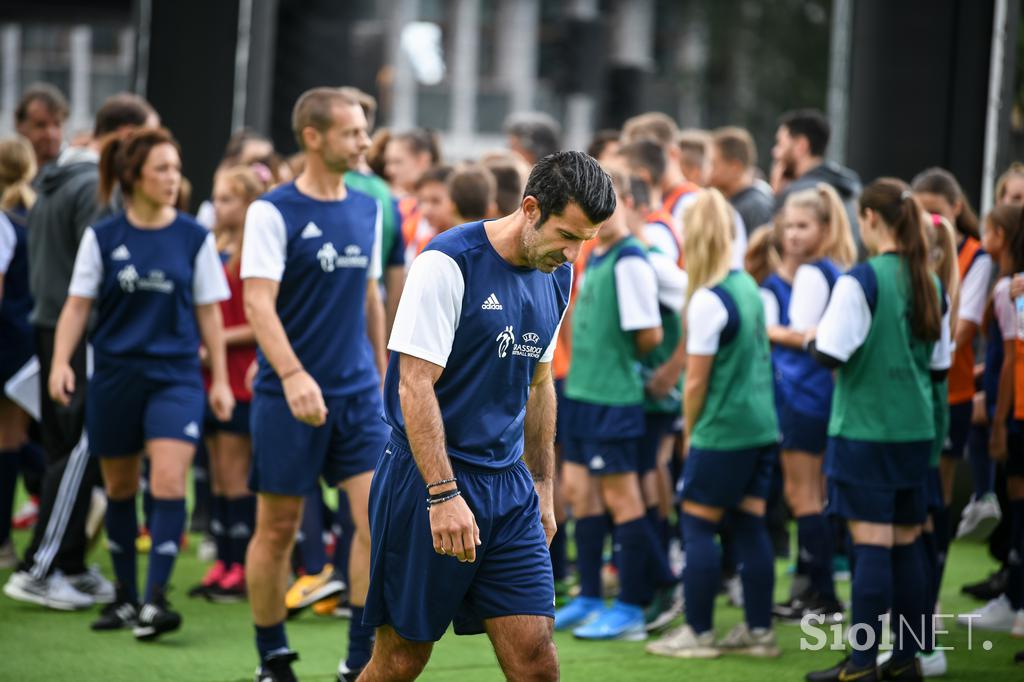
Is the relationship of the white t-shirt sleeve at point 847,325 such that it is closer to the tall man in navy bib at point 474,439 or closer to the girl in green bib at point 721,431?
the girl in green bib at point 721,431

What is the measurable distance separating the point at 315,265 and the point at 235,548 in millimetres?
2415

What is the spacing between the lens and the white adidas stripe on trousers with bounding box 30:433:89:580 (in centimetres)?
683

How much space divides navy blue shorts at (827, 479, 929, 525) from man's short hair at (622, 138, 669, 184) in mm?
2420

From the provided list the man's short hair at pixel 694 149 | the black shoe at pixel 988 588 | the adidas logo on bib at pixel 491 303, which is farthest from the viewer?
the man's short hair at pixel 694 149

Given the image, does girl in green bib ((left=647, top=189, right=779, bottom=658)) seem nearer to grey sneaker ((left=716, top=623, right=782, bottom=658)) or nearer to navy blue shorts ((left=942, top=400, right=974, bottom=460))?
grey sneaker ((left=716, top=623, right=782, bottom=658))

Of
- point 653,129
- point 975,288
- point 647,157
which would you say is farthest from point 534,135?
point 975,288

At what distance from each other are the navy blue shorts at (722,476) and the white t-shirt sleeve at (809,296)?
2.60 ft

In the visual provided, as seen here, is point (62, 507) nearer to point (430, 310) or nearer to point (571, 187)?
point (430, 310)

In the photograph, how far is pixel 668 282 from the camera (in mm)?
6770

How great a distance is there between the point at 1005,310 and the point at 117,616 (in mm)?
4441

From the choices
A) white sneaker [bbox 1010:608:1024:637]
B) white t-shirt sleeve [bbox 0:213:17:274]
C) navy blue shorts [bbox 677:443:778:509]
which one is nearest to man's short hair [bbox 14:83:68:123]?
white t-shirt sleeve [bbox 0:213:17:274]

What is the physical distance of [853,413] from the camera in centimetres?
566

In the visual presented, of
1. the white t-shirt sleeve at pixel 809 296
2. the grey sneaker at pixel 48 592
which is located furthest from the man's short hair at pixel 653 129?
the grey sneaker at pixel 48 592

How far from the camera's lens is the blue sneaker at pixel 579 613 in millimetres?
6688
